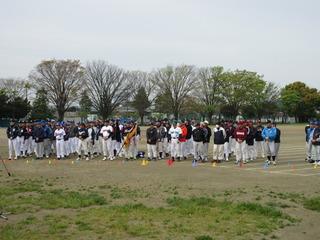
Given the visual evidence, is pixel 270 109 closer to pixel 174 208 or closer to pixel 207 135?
pixel 207 135

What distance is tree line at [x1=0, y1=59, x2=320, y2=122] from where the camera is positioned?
79.5 meters

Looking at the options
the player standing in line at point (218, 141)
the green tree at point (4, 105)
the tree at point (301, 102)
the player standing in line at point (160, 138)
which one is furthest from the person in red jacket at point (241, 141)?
the tree at point (301, 102)

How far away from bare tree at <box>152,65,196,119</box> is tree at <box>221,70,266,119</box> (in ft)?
24.3

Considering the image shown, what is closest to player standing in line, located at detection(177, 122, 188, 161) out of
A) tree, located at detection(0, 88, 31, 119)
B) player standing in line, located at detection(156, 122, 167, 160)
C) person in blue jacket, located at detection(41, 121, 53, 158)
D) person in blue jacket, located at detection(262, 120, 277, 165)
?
player standing in line, located at detection(156, 122, 167, 160)

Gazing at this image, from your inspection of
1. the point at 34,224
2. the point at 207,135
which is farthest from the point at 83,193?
the point at 207,135

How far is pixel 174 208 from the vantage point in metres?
10.1

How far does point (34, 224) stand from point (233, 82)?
278 feet

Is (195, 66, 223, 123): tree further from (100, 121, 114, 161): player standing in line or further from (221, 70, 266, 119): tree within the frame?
(100, 121, 114, 161): player standing in line

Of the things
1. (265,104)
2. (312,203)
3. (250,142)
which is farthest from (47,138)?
(265,104)

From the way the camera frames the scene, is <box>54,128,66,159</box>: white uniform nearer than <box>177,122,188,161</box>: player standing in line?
No

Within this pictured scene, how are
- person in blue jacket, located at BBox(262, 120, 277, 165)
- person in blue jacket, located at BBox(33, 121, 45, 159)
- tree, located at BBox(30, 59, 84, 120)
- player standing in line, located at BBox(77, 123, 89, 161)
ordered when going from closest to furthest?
person in blue jacket, located at BBox(262, 120, 277, 165), player standing in line, located at BBox(77, 123, 89, 161), person in blue jacket, located at BBox(33, 121, 45, 159), tree, located at BBox(30, 59, 84, 120)

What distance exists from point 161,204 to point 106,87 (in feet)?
251

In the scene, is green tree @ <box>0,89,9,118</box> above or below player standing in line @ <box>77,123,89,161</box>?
above

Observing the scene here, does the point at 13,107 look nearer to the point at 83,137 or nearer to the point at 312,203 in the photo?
the point at 83,137
